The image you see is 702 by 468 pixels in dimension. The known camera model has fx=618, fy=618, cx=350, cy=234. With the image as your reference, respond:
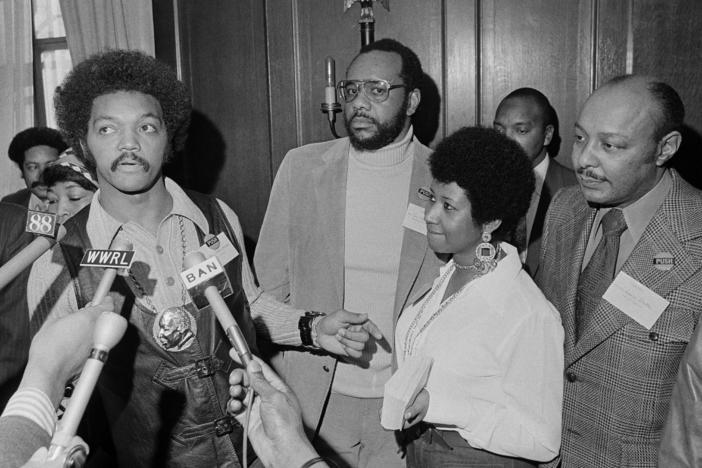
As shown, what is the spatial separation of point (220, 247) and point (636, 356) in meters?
1.30

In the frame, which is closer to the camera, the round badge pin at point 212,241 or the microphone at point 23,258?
the microphone at point 23,258

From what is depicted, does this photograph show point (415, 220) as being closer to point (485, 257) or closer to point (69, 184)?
point (485, 257)

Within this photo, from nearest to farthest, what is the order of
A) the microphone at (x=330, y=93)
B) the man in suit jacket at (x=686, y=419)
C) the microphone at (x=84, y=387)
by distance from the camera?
1. the microphone at (x=84, y=387)
2. the man in suit jacket at (x=686, y=419)
3. the microphone at (x=330, y=93)

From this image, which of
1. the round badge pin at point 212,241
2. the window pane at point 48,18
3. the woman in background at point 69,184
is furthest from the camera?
the window pane at point 48,18

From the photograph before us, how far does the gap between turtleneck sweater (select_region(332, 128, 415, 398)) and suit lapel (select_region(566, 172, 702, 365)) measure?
891 mm

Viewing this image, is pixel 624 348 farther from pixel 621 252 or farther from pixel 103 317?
pixel 103 317

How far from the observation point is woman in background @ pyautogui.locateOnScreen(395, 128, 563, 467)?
1769 mm

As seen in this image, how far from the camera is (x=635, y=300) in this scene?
6.10 feet

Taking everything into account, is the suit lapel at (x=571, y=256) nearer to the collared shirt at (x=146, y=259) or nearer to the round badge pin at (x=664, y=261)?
the round badge pin at (x=664, y=261)

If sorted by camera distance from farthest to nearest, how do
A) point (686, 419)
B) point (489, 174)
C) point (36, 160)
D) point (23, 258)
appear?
point (36, 160), point (489, 174), point (686, 419), point (23, 258)


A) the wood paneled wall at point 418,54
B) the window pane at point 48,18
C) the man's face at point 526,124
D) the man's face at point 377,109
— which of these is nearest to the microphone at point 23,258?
the man's face at point 377,109

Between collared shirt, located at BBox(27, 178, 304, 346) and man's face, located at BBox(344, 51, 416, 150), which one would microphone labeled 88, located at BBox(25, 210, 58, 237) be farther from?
man's face, located at BBox(344, 51, 416, 150)

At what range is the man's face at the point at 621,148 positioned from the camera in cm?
193

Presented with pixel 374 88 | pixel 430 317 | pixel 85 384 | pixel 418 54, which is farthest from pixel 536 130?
pixel 85 384
